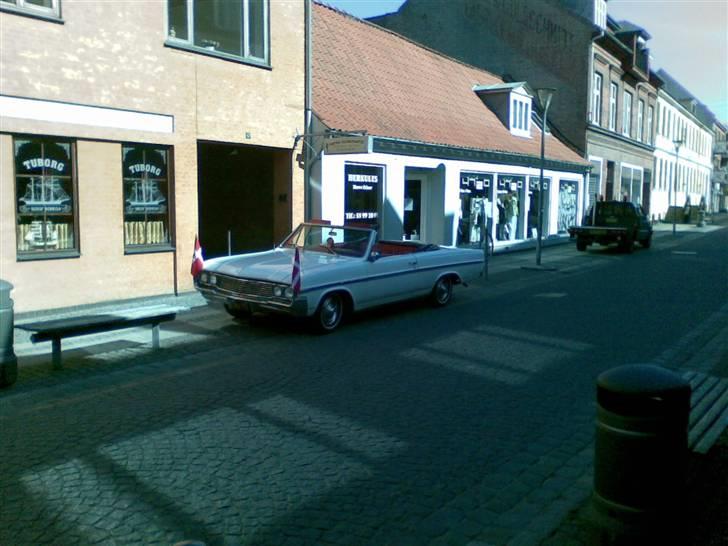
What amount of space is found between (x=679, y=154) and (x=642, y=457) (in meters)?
58.2

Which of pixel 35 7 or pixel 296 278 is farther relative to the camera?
pixel 35 7

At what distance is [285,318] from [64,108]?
14.9ft

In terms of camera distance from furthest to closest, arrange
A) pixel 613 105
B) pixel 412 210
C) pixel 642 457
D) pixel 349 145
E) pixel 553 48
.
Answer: pixel 613 105, pixel 553 48, pixel 412 210, pixel 349 145, pixel 642 457

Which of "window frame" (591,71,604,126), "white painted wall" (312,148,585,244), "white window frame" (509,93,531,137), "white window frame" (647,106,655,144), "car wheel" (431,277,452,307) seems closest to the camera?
"car wheel" (431,277,452,307)

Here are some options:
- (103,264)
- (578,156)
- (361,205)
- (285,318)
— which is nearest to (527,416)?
(285,318)

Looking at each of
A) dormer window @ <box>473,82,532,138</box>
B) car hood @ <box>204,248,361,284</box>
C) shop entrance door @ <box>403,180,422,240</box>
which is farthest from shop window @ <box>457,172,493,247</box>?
car hood @ <box>204,248,361,284</box>

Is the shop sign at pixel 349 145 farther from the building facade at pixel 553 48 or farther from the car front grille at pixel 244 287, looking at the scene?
the building facade at pixel 553 48

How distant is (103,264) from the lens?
443 inches

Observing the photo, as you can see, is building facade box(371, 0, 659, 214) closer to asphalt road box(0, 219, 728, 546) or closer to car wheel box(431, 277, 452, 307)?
car wheel box(431, 277, 452, 307)

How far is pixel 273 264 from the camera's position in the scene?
9414mm

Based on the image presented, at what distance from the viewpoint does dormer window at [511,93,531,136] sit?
25.7 metres

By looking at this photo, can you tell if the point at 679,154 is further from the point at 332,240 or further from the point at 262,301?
the point at 262,301

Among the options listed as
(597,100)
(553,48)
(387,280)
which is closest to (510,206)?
(553,48)

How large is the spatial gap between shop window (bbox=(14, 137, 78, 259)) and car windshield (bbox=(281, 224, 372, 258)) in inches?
133
